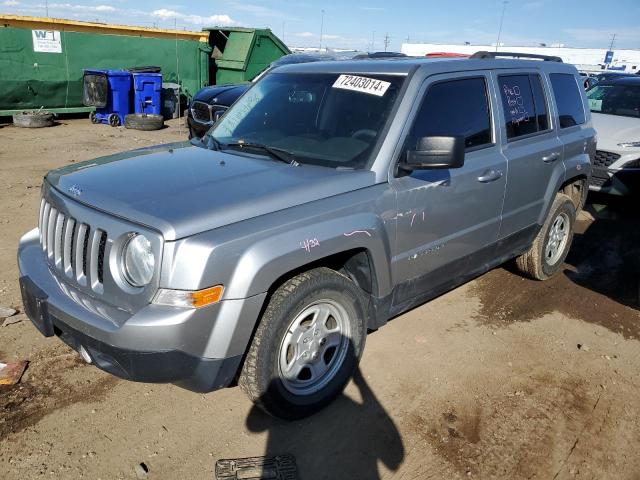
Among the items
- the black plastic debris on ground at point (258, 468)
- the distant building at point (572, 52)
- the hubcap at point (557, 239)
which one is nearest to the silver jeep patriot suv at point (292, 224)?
the black plastic debris on ground at point (258, 468)

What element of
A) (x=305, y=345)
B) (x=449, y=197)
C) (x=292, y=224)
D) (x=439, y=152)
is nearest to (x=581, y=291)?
(x=449, y=197)

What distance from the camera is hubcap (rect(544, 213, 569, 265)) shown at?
5141 millimetres

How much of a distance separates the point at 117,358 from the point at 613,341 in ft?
12.4

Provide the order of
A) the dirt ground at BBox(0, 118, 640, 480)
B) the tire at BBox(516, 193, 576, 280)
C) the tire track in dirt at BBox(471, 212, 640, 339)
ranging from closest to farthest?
the dirt ground at BBox(0, 118, 640, 480), the tire track in dirt at BBox(471, 212, 640, 339), the tire at BBox(516, 193, 576, 280)

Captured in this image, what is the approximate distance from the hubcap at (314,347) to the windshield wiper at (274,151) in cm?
90

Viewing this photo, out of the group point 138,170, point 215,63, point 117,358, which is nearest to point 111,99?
Result: point 215,63

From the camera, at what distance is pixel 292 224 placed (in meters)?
2.66

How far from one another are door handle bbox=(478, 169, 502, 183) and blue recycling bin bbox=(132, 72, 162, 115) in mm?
12082

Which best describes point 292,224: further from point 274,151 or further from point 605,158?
point 605,158

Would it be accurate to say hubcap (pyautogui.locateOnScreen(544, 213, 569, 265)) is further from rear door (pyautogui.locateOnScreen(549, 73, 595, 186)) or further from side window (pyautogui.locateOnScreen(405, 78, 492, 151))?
side window (pyautogui.locateOnScreen(405, 78, 492, 151))

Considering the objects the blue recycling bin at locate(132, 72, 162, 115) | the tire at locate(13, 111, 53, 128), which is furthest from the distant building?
the tire at locate(13, 111, 53, 128)

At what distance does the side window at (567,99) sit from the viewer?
4781 mm

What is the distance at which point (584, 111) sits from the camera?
5238 mm

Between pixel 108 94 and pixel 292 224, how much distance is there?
12645 mm
